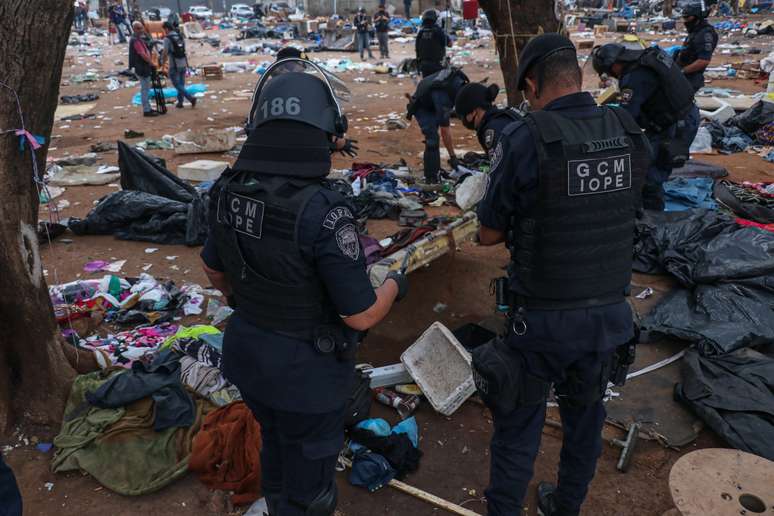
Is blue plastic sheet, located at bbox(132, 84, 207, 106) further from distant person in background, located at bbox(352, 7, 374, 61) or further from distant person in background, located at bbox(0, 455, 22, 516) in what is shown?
distant person in background, located at bbox(0, 455, 22, 516)

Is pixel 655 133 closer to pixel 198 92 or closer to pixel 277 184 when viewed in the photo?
pixel 277 184

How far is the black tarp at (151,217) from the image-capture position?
600cm

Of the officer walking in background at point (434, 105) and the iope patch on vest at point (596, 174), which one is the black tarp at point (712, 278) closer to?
the iope patch on vest at point (596, 174)

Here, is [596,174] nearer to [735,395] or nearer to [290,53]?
[290,53]

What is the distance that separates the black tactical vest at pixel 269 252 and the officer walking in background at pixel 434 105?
519cm

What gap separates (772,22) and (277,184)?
2763 centimetres

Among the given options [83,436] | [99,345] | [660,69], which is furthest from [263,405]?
[660,69]

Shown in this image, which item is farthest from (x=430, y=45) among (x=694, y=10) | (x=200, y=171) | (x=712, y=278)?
(x=712, y=278)

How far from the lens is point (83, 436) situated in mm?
3082

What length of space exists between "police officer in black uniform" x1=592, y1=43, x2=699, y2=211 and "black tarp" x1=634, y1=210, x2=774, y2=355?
650 mm

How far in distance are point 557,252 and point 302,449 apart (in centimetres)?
125

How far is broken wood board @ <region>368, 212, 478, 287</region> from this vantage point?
12.4ft

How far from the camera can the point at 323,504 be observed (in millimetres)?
2195

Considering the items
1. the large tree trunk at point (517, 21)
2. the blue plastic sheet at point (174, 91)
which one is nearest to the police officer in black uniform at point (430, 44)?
the large tree trunk at point (517, 21)
